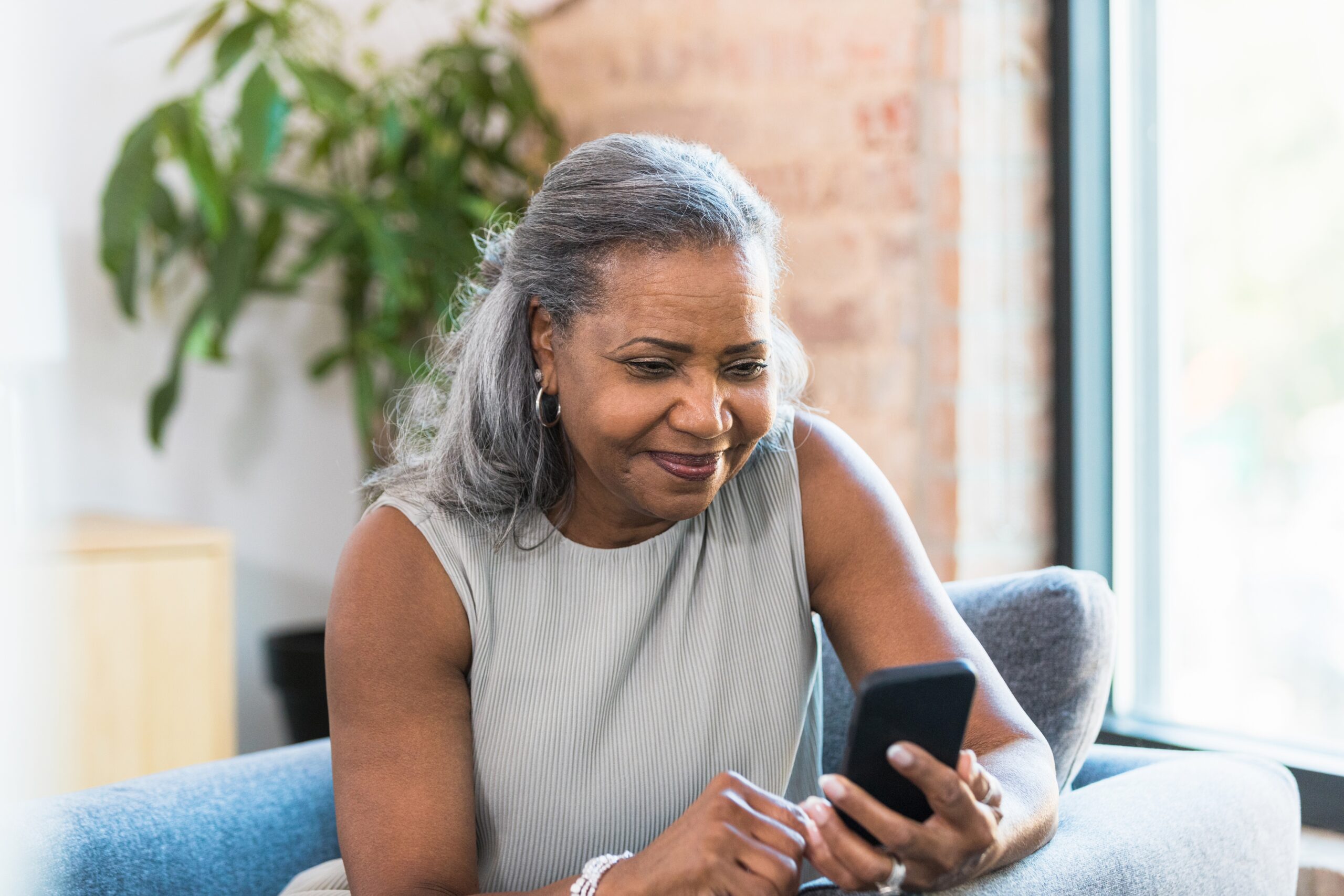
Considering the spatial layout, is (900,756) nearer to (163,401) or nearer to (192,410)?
(163,401)

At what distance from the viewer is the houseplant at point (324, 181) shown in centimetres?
235

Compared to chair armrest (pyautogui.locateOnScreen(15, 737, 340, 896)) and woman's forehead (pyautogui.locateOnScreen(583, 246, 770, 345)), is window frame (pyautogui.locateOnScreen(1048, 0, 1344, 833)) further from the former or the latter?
chair armrest (pyautogui.locateOnScreen(15, 737, 340, 896))

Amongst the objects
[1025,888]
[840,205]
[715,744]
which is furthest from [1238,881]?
[840,205]

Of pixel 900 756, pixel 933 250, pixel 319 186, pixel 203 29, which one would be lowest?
pixel 900 756

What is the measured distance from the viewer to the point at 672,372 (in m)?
1.09

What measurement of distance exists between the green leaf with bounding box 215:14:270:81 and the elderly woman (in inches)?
50.4

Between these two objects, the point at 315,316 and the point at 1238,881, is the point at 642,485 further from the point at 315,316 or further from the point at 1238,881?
the point at 315,316

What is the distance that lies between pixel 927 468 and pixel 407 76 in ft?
5.24

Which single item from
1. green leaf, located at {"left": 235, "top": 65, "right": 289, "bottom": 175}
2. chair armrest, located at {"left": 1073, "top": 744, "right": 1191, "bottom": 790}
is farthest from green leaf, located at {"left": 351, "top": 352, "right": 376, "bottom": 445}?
chair armrest, located at {"left": 1073, "top": 744, "right": 1191, "bottom": 790}

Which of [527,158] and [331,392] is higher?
[527,158]

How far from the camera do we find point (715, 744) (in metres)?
1.22

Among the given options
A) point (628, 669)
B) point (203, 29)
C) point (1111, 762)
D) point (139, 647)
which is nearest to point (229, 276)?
point (203, 29)

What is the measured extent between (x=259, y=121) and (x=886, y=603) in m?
1.62

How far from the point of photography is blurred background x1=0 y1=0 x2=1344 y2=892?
1.91 meters
